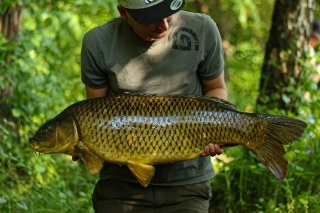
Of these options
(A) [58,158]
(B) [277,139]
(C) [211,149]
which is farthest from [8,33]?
(B) [277,139]

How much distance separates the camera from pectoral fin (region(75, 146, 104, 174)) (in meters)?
3.36

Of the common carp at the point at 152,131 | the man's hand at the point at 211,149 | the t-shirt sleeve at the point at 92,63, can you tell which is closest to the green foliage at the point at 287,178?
the common carp at the point at 152,131

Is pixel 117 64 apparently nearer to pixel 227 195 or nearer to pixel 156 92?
pixel 156 92

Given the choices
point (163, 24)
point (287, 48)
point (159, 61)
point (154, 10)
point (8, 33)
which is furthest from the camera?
point (8, 33)

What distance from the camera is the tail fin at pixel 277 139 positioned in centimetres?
346

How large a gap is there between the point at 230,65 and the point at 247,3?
6.10 m

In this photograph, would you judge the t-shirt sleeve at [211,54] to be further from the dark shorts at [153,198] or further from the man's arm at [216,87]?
the dark shorts at [153,198]

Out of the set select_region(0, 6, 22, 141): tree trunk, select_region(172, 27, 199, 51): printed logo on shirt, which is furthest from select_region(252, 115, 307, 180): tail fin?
select_region(0, 6, 22, 141): tree trunk

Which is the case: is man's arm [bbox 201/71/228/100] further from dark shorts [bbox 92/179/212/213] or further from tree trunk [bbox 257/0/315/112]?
tree trunk [bbox 257/0/315/112]

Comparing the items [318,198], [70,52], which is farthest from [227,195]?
[70,52]

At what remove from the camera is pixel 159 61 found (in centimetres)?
361

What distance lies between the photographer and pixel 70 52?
9109mm

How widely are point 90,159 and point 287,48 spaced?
3.12 metres

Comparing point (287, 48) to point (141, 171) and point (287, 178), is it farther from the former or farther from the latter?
point (141, 171)
